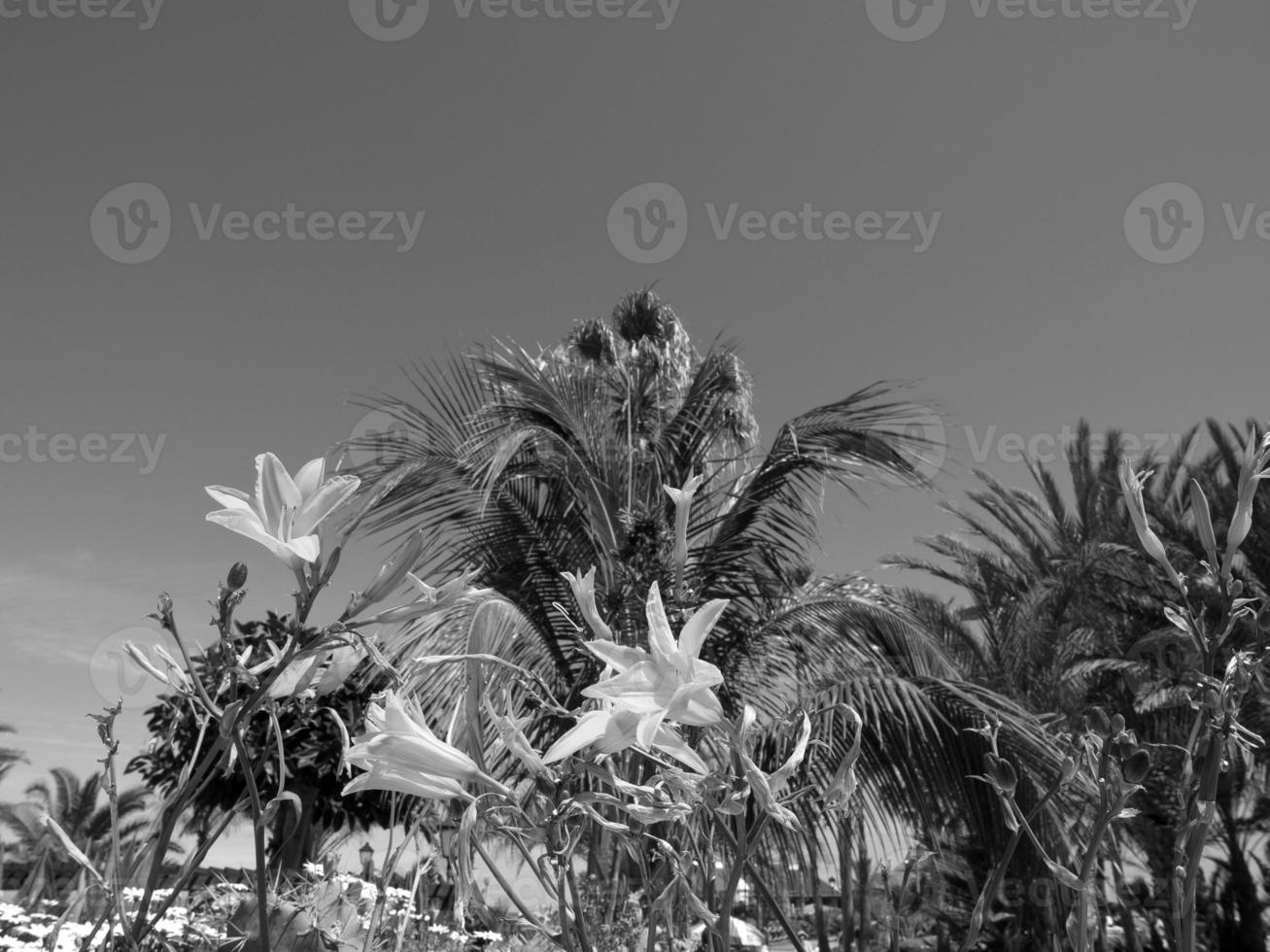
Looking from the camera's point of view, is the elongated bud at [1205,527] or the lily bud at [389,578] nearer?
the lily bud at [389,578]

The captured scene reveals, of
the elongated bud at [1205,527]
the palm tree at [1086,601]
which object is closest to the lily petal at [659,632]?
the elongated bud at [1205,527]

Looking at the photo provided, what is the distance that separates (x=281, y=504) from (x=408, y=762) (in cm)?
17

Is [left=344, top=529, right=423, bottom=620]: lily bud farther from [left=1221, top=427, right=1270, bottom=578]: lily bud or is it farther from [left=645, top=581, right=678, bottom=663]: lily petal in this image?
[left=1221, top=427, right=1270, bottom=578]: lily bud

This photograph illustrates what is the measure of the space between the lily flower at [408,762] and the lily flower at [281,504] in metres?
0.10

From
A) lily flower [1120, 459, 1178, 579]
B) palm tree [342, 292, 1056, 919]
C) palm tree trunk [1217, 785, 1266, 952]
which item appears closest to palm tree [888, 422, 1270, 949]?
palm tree trunk [1217, 785, 1266, 952]

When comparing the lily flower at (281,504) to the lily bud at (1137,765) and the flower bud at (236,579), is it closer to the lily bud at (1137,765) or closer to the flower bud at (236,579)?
the flower bud at (236,579)

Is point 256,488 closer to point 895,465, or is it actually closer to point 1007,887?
point 895,465

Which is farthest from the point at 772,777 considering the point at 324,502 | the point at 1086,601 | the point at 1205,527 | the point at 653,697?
the point at 1086,601

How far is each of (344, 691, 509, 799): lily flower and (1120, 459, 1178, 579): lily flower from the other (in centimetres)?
45

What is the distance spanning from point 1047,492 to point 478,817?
40.6 ft

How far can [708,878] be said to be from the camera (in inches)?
22.6

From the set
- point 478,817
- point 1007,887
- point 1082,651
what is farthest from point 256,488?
point 1082,651

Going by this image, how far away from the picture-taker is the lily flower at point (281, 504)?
54cm

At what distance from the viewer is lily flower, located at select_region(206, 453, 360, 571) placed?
0.54m
